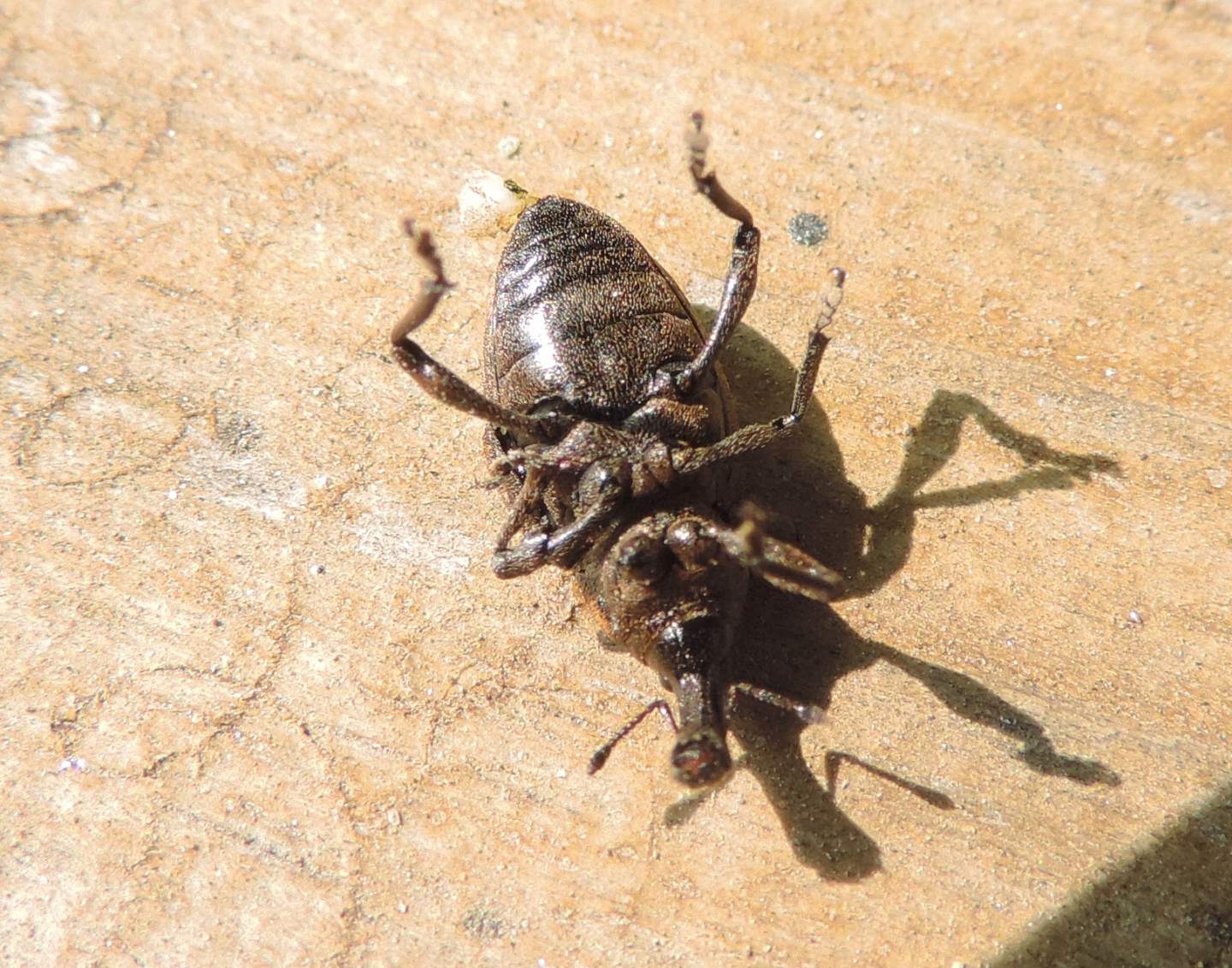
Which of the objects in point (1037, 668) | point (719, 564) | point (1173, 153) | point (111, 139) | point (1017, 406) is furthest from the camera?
point (111, 139)

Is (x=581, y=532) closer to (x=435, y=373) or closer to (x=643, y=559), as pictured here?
(x=643, y=559)

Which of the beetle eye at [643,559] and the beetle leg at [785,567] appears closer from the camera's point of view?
the beetle leg at [785,567]

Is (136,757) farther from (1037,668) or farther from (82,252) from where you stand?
(1037,668)

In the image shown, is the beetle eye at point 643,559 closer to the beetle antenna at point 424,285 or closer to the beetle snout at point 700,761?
the beetle snout at point 700,761

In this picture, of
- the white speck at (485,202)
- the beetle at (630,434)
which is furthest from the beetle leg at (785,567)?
the white speck at (485,202)

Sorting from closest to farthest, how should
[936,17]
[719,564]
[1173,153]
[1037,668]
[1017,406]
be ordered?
[719,564] → [1037,668] → [1017,406] → [1173,153] → [936,17]

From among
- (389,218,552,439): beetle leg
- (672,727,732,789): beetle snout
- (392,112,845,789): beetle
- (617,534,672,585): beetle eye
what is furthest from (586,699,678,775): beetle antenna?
(389,218,552,439): beetle leg

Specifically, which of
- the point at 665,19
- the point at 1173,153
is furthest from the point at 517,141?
the point at 1173,153

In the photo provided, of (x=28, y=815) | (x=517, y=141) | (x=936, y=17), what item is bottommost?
(x=28, y=815)

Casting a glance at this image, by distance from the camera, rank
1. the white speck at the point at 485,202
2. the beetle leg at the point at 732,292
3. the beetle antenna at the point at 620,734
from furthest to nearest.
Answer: the white speck at the point at 485,202
the beetle leg at the point at 732,292
the beetle antenna at the point at 620,734
